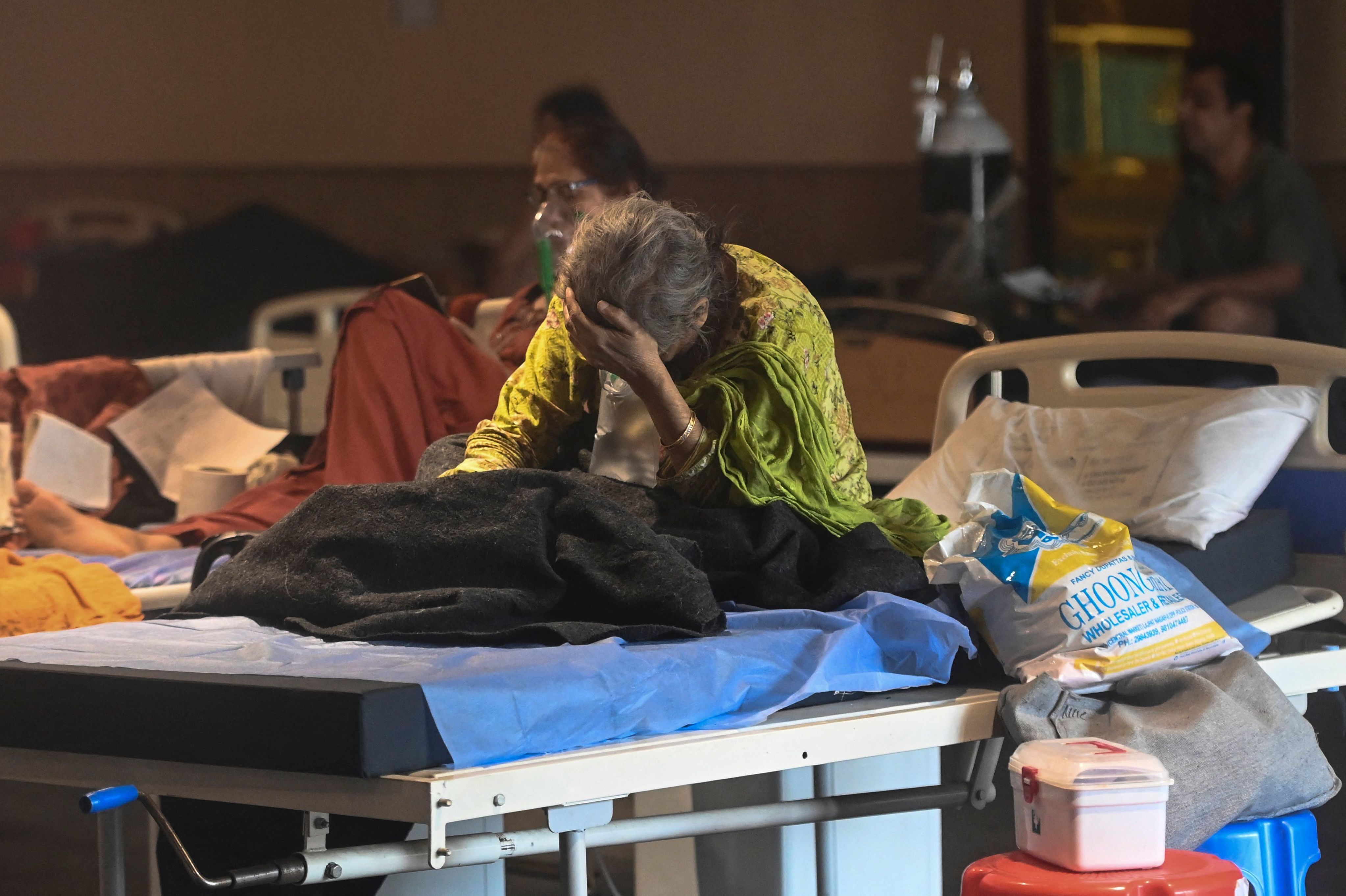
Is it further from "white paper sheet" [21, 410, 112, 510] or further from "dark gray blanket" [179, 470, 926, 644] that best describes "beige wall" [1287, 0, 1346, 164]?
"dark gray blanket" [179, 470, 926, 644]

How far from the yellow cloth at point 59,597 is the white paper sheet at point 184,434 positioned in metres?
0.95

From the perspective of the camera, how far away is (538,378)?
238cm

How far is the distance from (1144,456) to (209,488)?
1878 millimetres

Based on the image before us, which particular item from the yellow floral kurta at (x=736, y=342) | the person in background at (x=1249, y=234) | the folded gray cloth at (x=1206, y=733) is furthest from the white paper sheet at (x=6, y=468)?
the person in background at (x=1249, y=234)

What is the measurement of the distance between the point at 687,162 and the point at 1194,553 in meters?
5.23

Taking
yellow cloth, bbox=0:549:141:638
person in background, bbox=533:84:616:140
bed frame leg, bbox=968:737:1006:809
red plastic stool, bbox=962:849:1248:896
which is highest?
person in background, bbox=533:84:616:140

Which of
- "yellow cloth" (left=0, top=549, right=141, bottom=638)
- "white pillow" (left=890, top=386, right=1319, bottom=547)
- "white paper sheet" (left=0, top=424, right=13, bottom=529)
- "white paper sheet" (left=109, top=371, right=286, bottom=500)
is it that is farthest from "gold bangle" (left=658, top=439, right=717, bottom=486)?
"white paper sheet" (left=0, top=424, right=13, bottom=529)

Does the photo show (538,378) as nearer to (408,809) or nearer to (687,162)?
(408,809)

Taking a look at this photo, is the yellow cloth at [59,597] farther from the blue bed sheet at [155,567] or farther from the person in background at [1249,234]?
the person in background at [1249,234]

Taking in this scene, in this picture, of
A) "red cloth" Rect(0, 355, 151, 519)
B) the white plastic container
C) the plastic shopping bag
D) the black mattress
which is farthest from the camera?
"red cloth" Rect(0, 355, 151, 519)

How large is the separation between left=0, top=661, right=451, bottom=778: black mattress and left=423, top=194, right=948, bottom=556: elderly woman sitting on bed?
0.63m

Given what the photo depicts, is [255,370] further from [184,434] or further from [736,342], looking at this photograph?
[736,342]

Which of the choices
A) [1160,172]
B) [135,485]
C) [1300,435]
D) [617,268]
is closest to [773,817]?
[617,268]

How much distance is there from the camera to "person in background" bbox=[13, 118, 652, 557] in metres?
3.00
